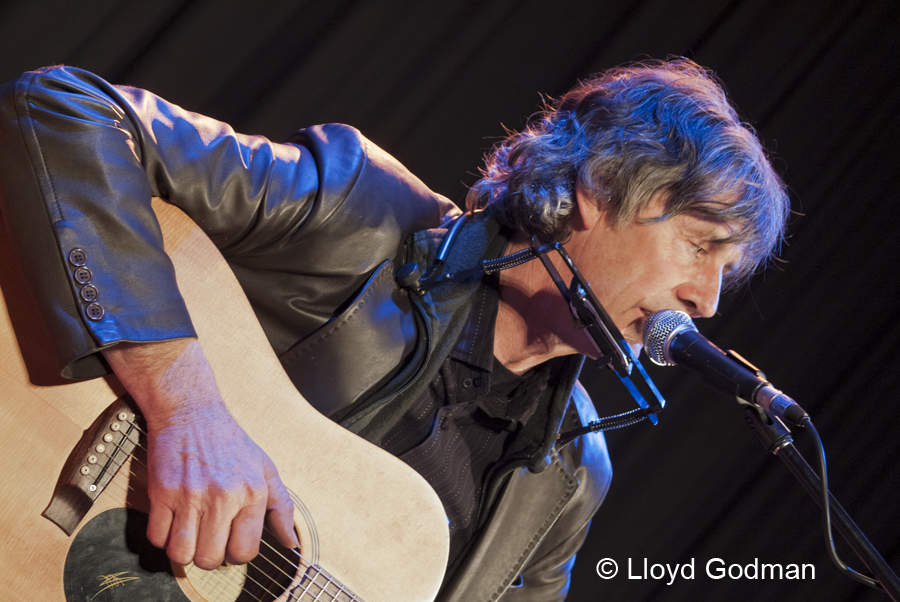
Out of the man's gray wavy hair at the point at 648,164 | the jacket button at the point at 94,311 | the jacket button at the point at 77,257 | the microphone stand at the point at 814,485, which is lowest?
the jacket button at the point at 94,311

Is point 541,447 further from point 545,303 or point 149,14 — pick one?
point 149,14

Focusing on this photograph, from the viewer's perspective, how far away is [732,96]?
9.65 feet

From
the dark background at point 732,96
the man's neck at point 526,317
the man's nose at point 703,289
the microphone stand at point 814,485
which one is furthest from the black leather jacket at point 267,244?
the dark background at point 732,96

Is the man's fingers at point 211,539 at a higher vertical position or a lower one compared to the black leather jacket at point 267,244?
lower

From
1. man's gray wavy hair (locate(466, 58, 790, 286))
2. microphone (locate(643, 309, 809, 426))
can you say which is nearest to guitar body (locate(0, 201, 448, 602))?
microphone (locate(643, 309, 809, 426))

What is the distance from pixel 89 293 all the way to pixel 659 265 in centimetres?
133

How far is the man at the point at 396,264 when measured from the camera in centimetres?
105

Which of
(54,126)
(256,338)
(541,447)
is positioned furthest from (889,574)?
(54,126)

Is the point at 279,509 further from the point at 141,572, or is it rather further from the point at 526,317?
the point at 526,317

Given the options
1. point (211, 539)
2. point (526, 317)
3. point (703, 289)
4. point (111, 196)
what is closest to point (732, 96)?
point (703, 289)

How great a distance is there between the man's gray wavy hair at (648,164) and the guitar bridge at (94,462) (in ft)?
3.68

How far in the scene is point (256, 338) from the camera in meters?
1.26

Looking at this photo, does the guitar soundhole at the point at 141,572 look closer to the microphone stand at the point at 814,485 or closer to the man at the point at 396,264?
the man at the point at 396,264

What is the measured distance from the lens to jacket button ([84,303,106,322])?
40.8 inches
